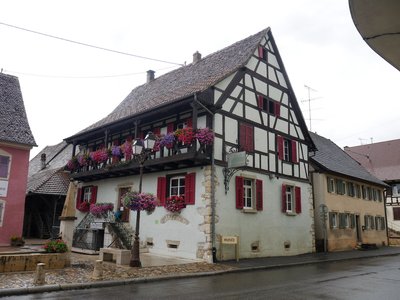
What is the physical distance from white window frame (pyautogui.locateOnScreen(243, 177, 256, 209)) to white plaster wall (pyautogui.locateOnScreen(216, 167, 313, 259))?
36 centimetres

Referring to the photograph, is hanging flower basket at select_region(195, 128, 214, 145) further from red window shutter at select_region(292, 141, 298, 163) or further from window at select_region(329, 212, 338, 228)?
window at select_region(329, 212, 338, 228)

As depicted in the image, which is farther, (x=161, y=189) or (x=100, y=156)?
(x=100, y=156)

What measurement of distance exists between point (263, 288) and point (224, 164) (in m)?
7.17

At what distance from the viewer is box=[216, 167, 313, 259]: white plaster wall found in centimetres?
1552

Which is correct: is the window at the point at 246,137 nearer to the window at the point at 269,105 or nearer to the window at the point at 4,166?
the window at the point at 269,105

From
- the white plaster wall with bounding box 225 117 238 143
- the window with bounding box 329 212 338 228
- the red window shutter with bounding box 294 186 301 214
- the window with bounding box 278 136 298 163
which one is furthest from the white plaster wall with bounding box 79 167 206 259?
the window with bounding box 329 212 338 228

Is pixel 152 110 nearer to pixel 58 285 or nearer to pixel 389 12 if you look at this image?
pixel 58 285

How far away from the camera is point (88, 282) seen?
9242 millimetres

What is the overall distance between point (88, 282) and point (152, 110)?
8.80 metres

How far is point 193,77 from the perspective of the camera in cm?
2005

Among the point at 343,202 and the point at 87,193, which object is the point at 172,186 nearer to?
the point at 87,193

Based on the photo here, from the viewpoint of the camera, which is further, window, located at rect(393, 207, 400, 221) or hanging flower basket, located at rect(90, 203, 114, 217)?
window, located at rect(393, 207, 400, 221)

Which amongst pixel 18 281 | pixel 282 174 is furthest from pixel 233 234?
pixel 18 281

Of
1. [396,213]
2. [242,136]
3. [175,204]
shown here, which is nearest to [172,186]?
[175,204]
